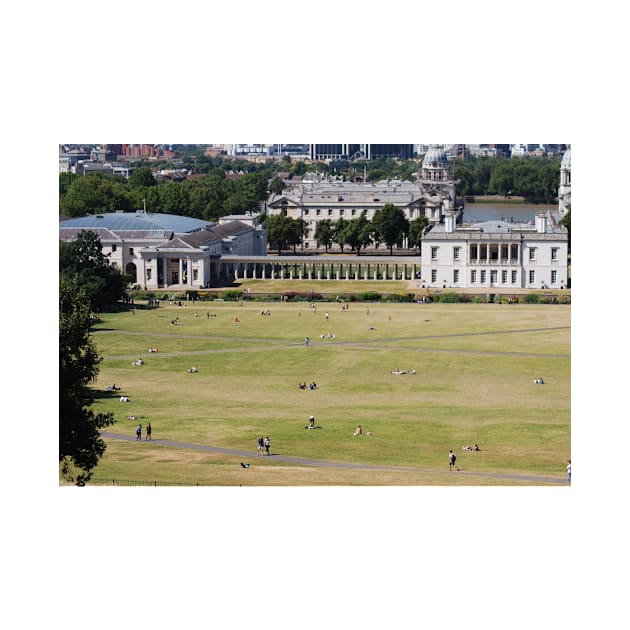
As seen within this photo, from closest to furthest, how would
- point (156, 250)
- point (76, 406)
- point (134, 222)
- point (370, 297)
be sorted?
point (76, 406)
point (370, 297)
point (156, 250)
point (134, 222)

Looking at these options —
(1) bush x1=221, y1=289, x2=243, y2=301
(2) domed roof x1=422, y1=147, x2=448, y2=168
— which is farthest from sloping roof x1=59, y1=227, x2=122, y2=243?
(2) domed roof x1=422, y1=147, x2=448, y2=168

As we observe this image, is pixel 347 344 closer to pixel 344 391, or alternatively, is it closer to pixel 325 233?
pixel 344 391

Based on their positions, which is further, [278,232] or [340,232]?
[340,232]

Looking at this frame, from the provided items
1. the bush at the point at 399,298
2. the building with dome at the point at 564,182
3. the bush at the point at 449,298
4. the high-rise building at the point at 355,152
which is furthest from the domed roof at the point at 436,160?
the bush at the point at 399,298

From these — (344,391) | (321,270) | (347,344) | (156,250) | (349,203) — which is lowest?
(344,391)

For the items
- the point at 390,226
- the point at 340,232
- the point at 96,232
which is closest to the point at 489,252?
the point at 390,226

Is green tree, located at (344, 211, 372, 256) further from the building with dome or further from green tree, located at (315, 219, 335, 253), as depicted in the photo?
A: the building with dome
